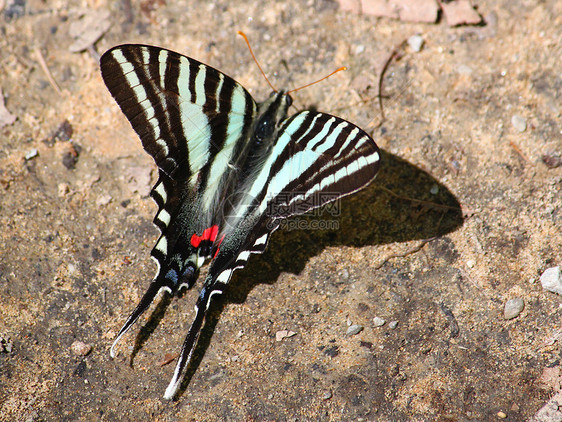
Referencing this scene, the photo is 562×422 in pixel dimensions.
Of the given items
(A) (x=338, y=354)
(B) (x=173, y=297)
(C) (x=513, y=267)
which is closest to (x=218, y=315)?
(B) (x=173, y=297)

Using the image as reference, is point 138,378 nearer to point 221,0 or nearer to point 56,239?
point 56,239

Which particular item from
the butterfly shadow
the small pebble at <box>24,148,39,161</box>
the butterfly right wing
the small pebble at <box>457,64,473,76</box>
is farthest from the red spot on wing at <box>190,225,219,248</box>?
the small pebble at <box>457,64,473,76</box>

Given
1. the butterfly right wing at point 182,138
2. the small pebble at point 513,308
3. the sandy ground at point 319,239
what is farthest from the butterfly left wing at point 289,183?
the small pebble at point 513,308

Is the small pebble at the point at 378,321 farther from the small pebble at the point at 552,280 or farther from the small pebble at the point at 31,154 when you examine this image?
the small pebble at the point at 31,154

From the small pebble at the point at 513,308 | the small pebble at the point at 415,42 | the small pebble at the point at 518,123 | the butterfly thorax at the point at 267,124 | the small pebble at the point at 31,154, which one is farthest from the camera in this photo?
the small pebble at the point at 415,42

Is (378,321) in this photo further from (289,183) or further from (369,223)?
(289,183)

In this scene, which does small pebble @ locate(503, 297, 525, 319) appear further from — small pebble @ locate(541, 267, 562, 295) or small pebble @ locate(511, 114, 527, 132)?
small pebble @ locate(511, 114, 527, 132)

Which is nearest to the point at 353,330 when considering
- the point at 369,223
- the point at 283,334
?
the point at 283,334
